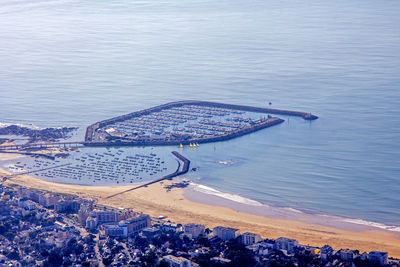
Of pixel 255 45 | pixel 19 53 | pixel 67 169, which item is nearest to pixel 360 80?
pixel 255 45

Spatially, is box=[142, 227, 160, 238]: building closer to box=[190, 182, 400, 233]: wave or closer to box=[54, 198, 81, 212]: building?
box=[54, 198, 81, 212]: building

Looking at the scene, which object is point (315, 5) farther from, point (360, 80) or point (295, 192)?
point (295, 192)

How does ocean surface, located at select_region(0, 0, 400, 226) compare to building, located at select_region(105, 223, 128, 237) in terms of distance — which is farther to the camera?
ocean surface, located at select_region(0, 0, 400, 226)


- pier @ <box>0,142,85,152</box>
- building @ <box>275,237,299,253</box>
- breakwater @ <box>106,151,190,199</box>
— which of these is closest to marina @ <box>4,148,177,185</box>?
breakwater @ <box>106,151,190,199</box>

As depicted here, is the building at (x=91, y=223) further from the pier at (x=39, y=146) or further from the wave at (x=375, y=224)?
the pier at (x=39, y=146)

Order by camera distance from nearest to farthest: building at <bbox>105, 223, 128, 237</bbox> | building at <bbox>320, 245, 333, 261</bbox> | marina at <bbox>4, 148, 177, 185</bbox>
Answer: building at <bbox>320, 245, 333, 261</bbox>
building at <bbox>105, 223, 128, 237</bbox>
marina at <bbox>4, 148, 177, 185</bbox>

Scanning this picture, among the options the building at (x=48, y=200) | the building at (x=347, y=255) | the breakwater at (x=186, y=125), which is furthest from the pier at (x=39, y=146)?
the building at (x=347, y=255)
